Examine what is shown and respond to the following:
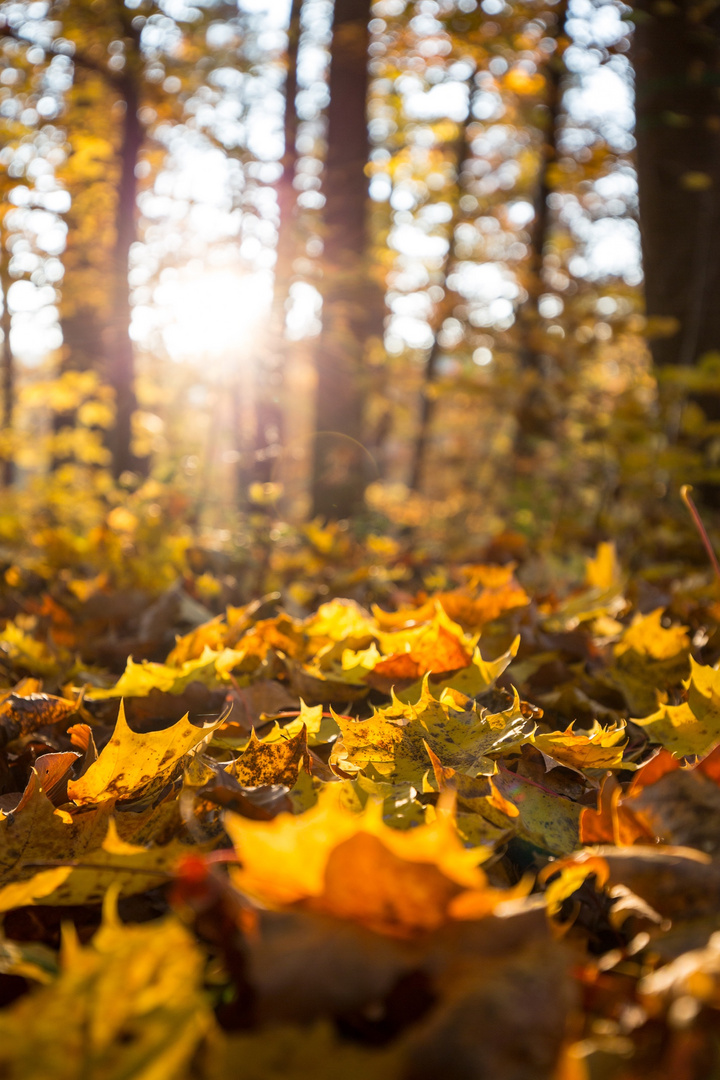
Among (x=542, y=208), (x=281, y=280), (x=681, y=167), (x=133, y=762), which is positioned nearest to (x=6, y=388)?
(x=281, y=280)

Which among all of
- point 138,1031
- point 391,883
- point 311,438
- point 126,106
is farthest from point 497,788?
point 126,106

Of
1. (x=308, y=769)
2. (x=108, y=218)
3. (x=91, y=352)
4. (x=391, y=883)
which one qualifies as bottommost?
(x=308, y=769)

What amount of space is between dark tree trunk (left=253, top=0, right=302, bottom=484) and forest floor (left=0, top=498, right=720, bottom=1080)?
8.88 feet

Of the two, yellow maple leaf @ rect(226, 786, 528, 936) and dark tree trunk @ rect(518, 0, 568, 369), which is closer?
yellow maple leaf @ rect(226, 786, 528, 936)

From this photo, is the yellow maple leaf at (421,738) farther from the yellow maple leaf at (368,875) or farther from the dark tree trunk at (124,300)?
the dark tree trunk at (124,300)

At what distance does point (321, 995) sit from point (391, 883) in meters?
0.09

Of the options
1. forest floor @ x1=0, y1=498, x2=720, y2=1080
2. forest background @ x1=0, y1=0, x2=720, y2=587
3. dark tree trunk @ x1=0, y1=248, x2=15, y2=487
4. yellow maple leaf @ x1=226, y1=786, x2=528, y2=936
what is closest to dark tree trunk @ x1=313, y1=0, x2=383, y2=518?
forest background @ x1=0, y1=0, x2=720, y2=587

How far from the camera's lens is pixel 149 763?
958 millimetres

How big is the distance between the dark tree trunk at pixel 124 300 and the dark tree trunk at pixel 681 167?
13.9 ft

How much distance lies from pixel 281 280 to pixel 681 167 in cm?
275

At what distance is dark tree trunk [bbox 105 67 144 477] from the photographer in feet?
21.0

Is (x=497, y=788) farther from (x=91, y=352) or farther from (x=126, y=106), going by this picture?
(x=91, y=352)

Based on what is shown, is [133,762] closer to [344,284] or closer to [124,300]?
[344,284]

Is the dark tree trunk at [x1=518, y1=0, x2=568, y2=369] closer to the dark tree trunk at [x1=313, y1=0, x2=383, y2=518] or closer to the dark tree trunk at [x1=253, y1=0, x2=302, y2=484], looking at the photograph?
the dark tree trunk at [x1=313, y1=0, x2=383, y2=518]
